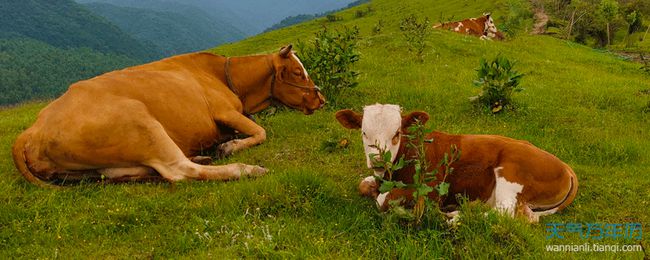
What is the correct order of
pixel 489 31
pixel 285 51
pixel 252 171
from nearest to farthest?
1. pixel 252 171
2. pixel 285 51
3. pixel 489 31

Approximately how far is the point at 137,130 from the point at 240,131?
8.19 ft

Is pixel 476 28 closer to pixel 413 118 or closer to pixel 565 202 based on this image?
pixel 565 202

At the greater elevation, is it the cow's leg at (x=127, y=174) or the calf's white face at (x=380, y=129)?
the calf's white face at (x=380, y=129)

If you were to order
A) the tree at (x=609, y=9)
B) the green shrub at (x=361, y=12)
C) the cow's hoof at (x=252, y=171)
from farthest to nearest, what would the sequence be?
the green shrub at (x=361, y=12), the tree at (x=609, y=9), the cow's hoof at (x=252, y=171)

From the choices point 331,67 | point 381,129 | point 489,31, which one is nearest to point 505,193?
point 381,129

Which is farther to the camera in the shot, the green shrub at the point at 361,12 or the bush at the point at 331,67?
the green shrub at the point at 361,12

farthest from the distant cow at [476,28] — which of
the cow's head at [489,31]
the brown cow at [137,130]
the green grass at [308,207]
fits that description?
the brown cow at [137,130]

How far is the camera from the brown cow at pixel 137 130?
6.30 meters

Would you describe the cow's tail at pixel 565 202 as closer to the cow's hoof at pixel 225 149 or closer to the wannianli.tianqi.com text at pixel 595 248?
the wannianli.tianqi.com text at pixel 595 248

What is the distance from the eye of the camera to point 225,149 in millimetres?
8258

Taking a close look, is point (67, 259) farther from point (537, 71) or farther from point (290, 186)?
point (537, 71)

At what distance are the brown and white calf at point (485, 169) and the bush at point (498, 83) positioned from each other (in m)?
5.07

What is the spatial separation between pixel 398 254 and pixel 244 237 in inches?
60.8

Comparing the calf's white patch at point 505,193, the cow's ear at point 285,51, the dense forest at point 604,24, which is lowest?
the dense forest at point 604,24
